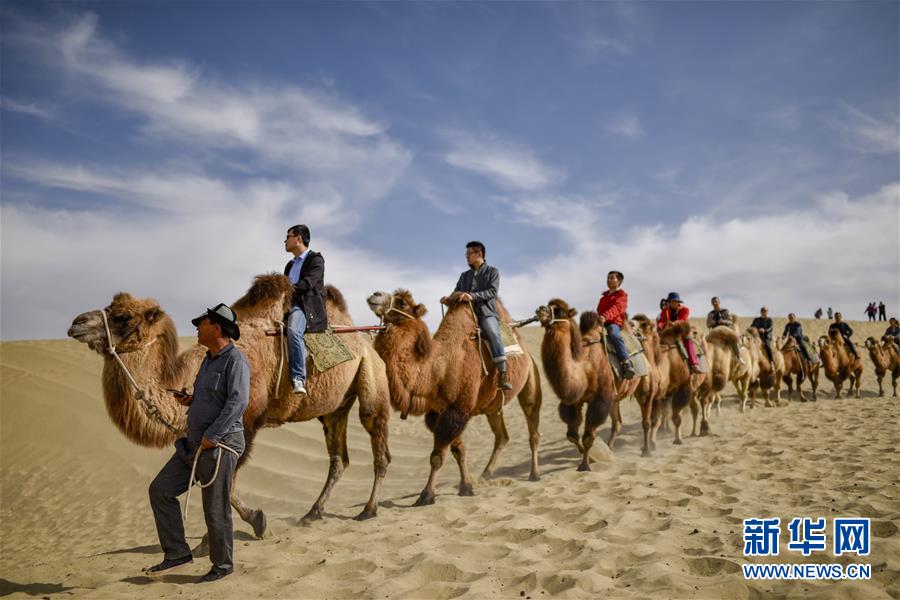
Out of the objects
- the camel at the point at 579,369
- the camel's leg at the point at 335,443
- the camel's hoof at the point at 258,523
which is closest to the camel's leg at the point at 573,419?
the camel at the point at 579,369

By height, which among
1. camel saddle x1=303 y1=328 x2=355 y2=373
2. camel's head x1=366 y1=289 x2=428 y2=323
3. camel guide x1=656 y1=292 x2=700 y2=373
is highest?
camel guide x1=656 y1=292 x2=700 y2=373

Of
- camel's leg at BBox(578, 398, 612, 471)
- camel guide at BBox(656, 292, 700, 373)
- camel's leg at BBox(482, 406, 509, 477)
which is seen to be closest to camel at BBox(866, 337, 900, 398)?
camel guide at BBox(656, 292, 700, 373)

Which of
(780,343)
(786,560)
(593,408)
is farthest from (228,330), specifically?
(780,343)

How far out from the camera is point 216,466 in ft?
13.0

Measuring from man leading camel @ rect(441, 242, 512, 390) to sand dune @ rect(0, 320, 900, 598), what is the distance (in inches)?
65.6

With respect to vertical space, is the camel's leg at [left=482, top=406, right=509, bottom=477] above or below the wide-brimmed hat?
below

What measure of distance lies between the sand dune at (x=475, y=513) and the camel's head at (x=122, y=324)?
1.76 m

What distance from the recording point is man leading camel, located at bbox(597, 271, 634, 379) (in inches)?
372

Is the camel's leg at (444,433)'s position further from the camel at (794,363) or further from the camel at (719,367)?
the camel at (794,363)

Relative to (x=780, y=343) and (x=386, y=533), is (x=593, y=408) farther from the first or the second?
(x=780, y=343)

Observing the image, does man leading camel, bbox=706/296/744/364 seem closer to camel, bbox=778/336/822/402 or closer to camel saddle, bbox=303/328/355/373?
camel, bbox=778/336/822/402

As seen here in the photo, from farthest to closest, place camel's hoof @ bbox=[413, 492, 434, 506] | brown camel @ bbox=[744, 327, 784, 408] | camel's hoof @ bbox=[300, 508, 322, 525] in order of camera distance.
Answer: brown camel @ bbox=[744, 327, 784, 408]
camel's hoof @ bbox=[413, 492, 434, 506]
camel's hoof @ bbox=[300, 508, 322, 525]

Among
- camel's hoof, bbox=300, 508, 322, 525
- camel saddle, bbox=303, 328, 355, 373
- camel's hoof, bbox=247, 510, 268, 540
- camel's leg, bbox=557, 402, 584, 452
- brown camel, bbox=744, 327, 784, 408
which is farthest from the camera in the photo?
brown camel, bbox=744, 327, 784, 408

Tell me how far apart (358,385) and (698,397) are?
10.1m
